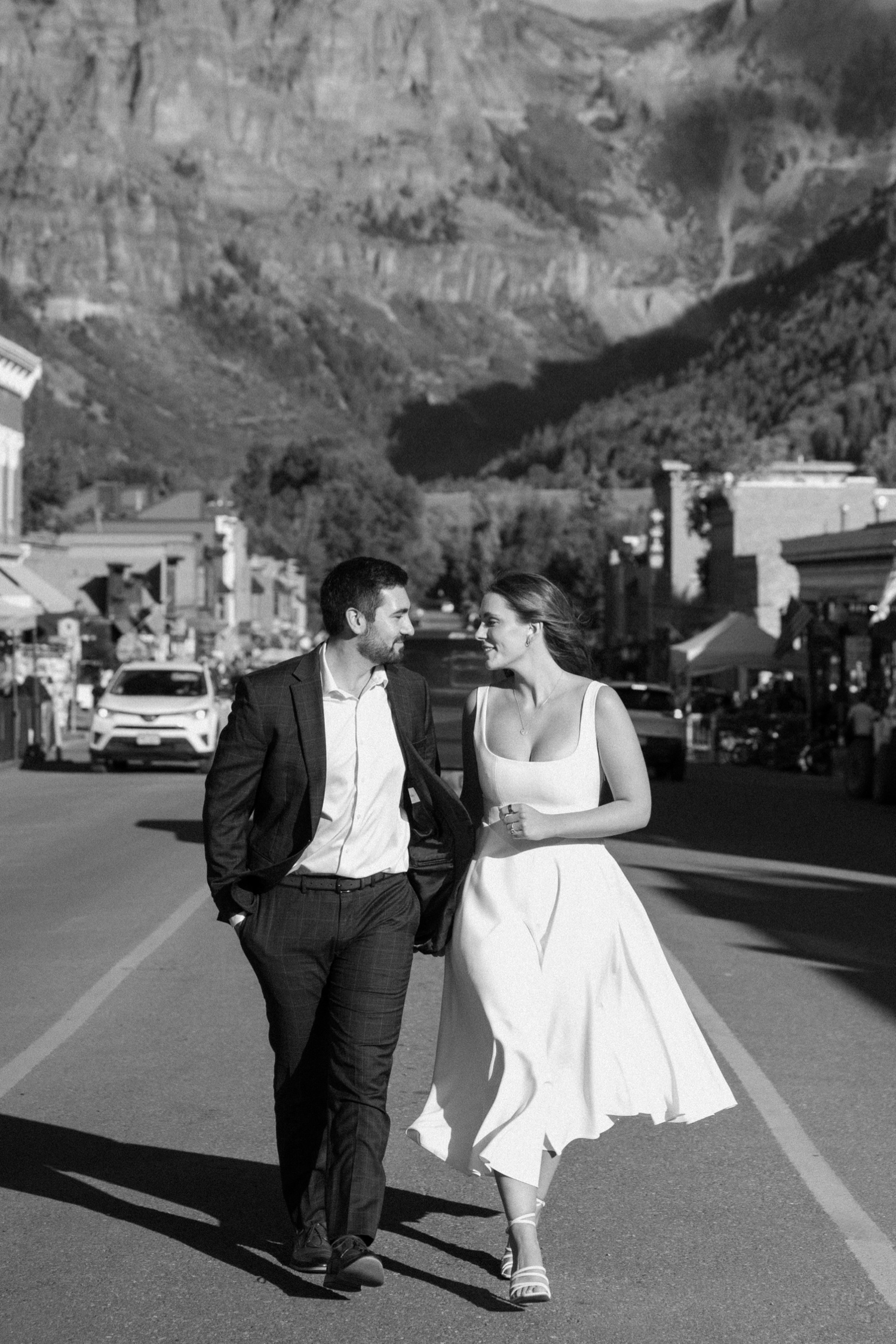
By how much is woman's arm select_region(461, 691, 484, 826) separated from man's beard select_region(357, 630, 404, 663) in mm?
243

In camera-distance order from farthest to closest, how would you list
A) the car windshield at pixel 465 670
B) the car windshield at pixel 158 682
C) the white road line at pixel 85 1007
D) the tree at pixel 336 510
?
the tree at pixel 336 510 < the car windshield at pixel 158 682 < the car windshield at pixel 465 670 < the white road line at pixel 85 1007

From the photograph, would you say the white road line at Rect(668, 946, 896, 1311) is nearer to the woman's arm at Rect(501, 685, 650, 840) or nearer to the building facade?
the woman's arm at Rect(501, 685, 650, 840)

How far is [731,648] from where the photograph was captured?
45.8m

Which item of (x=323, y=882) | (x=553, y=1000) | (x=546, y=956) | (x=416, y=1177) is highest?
(x=323, y=882)

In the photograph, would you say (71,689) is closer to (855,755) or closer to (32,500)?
(855,755)

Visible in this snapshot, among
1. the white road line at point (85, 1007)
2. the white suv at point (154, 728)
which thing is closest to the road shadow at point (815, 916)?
the white road line at point (85, 1007)

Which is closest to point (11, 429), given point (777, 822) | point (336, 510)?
point (777, 822)

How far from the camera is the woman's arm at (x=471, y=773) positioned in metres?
5.57

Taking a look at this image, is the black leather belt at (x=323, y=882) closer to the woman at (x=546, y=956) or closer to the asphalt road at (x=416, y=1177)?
the woman at (x=546, y=956)

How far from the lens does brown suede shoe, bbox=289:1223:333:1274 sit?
535cm

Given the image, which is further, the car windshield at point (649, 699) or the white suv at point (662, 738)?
the car windshield at point (649, 699)

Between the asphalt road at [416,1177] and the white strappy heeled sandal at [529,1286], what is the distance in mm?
50

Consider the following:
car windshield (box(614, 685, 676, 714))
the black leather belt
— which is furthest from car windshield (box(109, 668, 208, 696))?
the black leather belt

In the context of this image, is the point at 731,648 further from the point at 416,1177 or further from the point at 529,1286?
the point at 529,1286
